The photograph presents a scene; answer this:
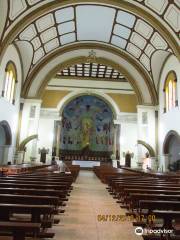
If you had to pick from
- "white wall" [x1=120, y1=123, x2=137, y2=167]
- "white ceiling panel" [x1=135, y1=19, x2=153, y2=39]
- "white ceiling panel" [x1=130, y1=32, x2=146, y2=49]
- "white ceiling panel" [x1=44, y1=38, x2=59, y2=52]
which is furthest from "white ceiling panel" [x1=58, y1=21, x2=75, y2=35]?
"white wall" [x1=120, y1=123, x2=137, y2=167]

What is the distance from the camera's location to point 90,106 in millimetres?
29094

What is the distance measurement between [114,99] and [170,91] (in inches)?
409

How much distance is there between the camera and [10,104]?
16.7m

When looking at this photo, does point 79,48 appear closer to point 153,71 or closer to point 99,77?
point 153,71

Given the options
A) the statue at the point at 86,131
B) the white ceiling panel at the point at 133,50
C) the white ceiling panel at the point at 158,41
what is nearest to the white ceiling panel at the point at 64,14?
the white ceiling panel at the point at 133,50

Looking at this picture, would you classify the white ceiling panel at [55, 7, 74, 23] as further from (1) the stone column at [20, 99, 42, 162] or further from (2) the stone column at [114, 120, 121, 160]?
(2) the stone column at [114, 120, 121, 160]

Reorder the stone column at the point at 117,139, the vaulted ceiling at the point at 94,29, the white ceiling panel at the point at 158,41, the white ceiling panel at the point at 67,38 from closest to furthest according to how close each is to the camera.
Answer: the vaulted ceiling at the point at 94,29, the white ceiling panel at the point at 158,41, the white ceiling panel at the point at 67,38, the stone column at the point at 117,139

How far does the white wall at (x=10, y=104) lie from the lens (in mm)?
14767

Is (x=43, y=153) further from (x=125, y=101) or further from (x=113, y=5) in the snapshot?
(x=113, y=5)

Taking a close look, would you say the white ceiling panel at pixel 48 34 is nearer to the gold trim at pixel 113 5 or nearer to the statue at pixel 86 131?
the gold trim at pixel 113 5

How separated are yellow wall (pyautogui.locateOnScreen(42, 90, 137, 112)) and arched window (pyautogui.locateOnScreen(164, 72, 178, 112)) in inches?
351

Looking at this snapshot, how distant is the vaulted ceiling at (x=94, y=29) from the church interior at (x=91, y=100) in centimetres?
6

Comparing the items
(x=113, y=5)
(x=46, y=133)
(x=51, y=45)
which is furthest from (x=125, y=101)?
(x=113, y=5)

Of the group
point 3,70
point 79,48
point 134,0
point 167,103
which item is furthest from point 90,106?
point 134,0
